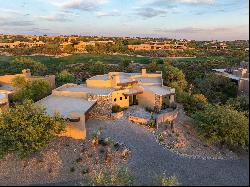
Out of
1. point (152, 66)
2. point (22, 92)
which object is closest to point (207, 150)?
point (22, 92)

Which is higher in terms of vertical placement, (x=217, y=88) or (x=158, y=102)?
(x=158, y=102)

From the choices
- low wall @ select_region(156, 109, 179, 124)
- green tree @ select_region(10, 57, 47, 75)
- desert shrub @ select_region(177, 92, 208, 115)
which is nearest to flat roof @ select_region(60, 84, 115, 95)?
low wall @ select_region(156, 109, 179, 124)

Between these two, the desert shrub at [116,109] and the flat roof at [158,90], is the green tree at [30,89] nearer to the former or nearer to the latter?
the desert shrub at [116,109]

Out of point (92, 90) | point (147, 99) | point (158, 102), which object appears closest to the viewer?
point (158, 102)

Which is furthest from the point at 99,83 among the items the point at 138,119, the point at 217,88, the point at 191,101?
the point at 217,88

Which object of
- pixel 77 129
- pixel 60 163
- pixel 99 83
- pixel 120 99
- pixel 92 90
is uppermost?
pixel 99 83

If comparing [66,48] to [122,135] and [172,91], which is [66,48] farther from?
[122,135]

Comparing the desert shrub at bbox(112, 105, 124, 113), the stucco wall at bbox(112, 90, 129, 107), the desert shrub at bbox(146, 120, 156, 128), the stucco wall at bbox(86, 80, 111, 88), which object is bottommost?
the desert shrub at bbox(146, 120, 156, 128)

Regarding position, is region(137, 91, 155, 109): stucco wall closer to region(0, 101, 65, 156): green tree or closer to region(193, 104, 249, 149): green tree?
region(193, 104, 249, 149): green tree

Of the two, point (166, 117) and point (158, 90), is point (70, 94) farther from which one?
point (166, 117)
